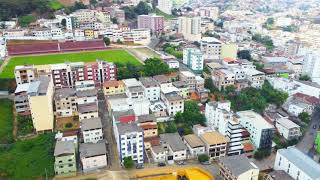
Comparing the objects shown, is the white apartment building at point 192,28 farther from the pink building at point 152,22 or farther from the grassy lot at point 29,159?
the grassy lot at point 29,159

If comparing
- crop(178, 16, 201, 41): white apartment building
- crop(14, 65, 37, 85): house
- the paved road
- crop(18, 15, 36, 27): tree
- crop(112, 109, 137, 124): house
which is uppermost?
crop(18, 15, 36, 27): tree

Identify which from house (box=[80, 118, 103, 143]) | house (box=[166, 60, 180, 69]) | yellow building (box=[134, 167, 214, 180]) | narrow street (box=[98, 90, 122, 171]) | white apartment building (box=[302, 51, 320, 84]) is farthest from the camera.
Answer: white apartment building (box=[302, 51, 320, 84])

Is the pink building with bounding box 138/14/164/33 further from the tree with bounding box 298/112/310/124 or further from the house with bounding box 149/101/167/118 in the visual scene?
the tree with bounding box 298/112/310/124

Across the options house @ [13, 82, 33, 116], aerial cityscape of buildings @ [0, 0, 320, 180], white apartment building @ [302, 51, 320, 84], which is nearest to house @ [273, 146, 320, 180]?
aerial cityscape of buildings @ [0, 0, 320, 180]

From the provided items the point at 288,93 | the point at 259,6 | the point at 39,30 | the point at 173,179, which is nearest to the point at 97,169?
the point at 173,179

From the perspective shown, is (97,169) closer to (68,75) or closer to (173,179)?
(173,179)

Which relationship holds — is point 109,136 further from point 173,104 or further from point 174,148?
point 173,104
